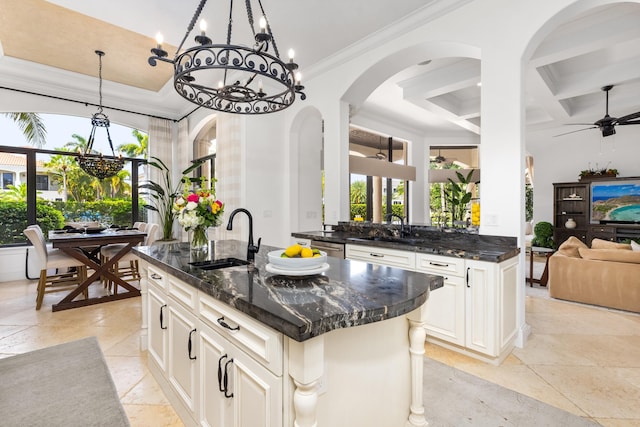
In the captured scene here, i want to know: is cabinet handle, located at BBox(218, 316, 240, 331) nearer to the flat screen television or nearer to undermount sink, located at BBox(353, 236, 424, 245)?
undermount sink, located at BBox(353, 236, 424, 245)

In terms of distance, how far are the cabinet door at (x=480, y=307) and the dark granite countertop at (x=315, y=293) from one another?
1.09 m

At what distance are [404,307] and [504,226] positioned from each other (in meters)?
2.00

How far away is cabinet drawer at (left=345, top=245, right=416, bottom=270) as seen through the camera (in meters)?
2.74

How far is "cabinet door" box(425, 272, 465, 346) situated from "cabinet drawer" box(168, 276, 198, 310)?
1758mm

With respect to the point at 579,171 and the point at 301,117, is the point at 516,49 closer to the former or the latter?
the point at 301,117

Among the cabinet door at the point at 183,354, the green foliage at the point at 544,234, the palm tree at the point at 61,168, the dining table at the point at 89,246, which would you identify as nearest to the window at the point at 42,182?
the palm tree at the point at 61,168

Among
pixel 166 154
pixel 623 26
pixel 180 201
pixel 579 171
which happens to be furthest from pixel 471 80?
pixel 166 154

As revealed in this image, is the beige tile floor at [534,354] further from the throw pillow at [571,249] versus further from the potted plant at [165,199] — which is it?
the potted plant at [165,199]

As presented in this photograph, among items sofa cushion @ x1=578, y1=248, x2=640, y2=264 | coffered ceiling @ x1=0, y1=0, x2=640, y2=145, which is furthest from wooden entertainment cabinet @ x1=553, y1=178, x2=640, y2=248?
sofa cushion @ x1=578, y1=248, x2=640, y2=264

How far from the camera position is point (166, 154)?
6.22 meters

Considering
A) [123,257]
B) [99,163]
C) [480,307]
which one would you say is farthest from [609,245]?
[99,163]

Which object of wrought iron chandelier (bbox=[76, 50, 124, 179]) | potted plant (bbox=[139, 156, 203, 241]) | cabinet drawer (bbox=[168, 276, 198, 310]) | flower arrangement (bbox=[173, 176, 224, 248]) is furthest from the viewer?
potted plant (bbox=[139, 156, 203, 241])

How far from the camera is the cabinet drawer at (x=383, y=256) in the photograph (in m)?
2.74

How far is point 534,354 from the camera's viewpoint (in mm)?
2561
